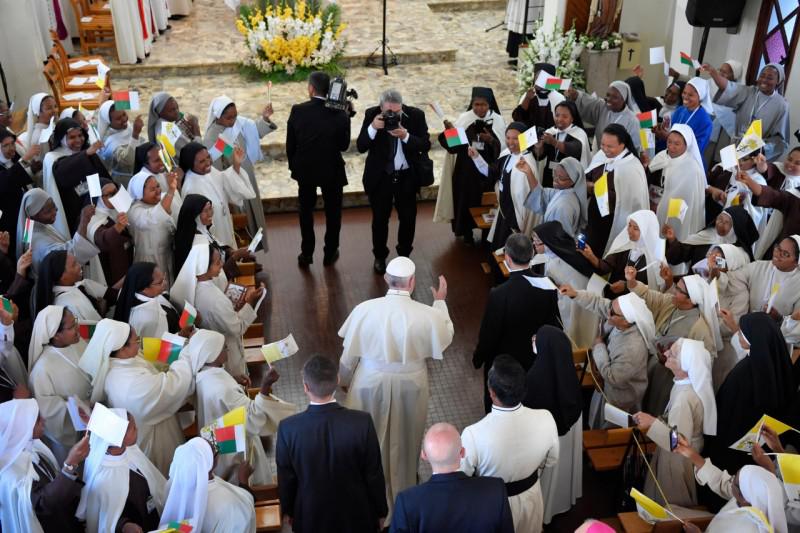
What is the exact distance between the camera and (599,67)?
30.8 feet

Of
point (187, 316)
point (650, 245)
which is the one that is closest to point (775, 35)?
point (650, 245)

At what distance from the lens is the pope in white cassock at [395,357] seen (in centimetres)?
423

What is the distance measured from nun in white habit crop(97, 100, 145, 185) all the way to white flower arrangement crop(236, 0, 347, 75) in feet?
13.9

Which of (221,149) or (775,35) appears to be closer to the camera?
(221,149)

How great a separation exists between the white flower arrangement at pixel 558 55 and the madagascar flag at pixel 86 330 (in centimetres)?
628

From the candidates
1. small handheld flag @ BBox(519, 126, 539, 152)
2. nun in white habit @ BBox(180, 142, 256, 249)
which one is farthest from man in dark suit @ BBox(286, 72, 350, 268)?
small handheld flag @ BBox(519, 126, 539, 152)

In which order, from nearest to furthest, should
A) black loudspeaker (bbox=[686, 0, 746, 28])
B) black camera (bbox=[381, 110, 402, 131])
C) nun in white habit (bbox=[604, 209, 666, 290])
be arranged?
nun in white habit (bbox=[604, 209, 666, 290]) < black camera (bbox=[381, 110, 402, 131]) < black loudspeaker (bbox=[686, 0, 746, 28])

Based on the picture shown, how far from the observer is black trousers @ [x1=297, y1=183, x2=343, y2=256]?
6.80 metres

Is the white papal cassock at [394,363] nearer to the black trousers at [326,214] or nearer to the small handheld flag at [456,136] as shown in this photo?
the small handheld flag at [456,136]

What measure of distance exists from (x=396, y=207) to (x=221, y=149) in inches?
62.0

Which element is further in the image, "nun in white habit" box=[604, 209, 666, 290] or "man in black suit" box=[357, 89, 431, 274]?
"man in black suit" box=[357, 89, 431, 274]

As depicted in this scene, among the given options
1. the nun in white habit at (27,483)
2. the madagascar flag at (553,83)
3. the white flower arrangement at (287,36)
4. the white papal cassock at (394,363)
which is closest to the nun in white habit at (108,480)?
the nun in white habit at (27,483)

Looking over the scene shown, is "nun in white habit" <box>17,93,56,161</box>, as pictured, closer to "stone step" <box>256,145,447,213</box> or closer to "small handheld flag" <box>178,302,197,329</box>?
"stone step" <box>256,145,447,213</box>

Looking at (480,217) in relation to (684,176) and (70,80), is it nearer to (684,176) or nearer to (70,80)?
(684,176)
